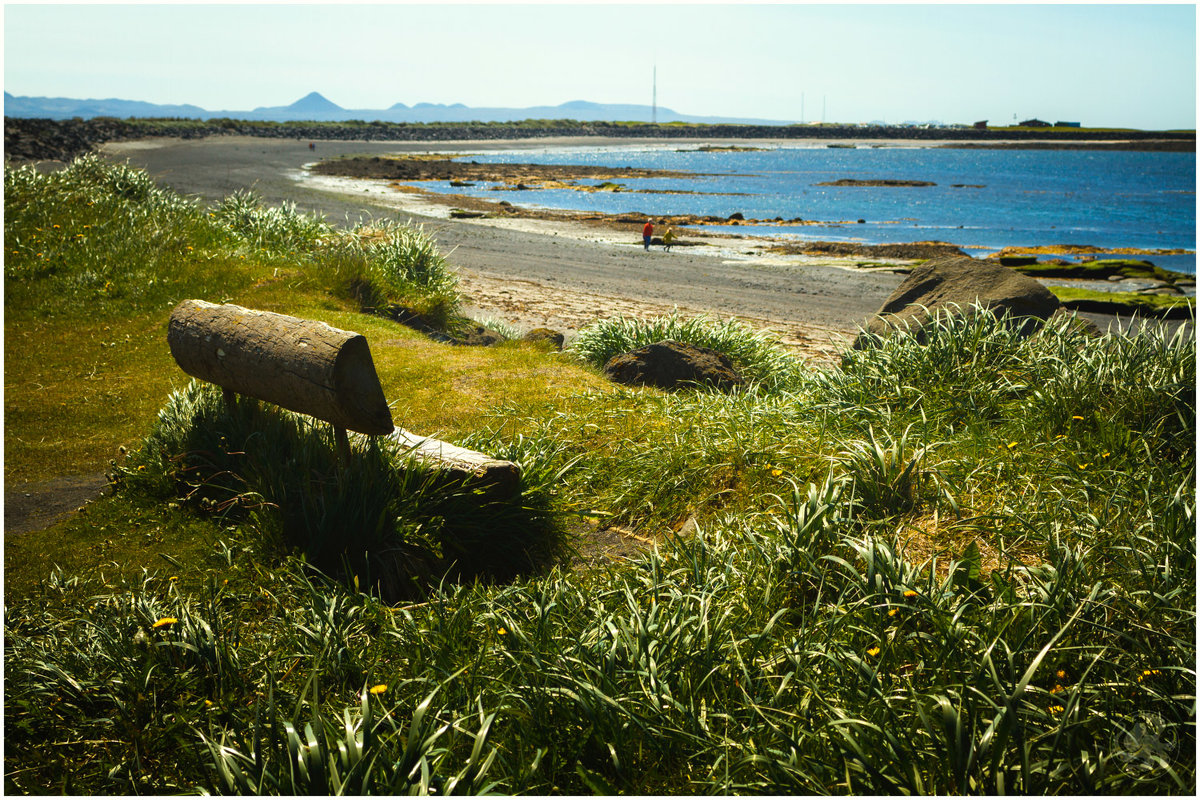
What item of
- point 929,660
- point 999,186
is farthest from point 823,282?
point 999,186

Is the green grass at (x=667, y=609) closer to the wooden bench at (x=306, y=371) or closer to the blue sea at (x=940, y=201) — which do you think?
the wooden bench at (x=306, y=371)

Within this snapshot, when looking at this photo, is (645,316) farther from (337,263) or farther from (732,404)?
(732,404)

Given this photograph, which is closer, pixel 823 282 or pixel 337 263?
pixel 337 263

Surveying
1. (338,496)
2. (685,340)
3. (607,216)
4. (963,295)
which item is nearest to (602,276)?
(685,340)

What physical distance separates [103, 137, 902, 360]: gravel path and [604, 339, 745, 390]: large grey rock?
1.90m

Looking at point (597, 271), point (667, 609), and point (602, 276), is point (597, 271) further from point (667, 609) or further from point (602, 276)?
point (667, 609)

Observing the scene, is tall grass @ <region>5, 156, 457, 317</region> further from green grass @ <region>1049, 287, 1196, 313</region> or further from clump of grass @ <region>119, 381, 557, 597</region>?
green grass @ <region>1049, 287, 1196, 313</region>

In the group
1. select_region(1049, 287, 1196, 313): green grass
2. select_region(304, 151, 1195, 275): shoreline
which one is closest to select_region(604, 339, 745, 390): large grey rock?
select_region(1049, 287, 1196, 313): green grass

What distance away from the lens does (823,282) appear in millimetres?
20016

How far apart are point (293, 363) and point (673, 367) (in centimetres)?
439

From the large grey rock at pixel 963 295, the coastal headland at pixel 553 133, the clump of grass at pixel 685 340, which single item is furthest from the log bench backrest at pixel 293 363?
the coastal headland at pixel 553 133

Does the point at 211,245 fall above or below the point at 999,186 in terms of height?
below

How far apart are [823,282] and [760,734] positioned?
61.3 ft

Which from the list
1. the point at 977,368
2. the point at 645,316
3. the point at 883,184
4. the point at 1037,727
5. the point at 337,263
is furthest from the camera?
the point at 883,184
